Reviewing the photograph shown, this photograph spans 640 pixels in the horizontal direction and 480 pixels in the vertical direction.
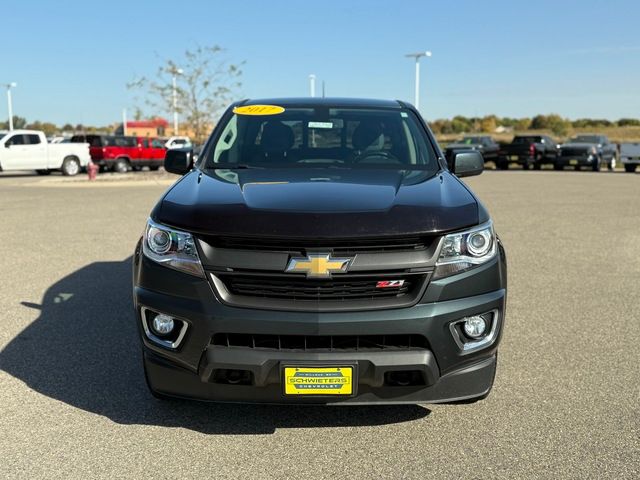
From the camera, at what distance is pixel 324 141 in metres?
4.70

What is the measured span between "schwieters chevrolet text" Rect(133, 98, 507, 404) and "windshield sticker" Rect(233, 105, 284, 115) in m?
1.74

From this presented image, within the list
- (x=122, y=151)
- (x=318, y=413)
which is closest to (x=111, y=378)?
(x=318, y=413)

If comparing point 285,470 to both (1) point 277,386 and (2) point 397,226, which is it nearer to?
(1) point 277,386

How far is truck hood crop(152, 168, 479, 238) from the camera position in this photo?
3.05m

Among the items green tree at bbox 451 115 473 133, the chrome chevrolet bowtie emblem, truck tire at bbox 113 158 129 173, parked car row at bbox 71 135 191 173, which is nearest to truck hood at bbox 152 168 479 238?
the chrome chevrolet bowtie emblem

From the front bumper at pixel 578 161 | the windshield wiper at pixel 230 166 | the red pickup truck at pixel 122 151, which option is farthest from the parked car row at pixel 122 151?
the windshield wiper at pixel 230 166

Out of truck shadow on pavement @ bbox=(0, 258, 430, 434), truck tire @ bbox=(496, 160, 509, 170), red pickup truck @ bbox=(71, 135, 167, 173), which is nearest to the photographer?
truck shadow on pavement @ bbox=(0, 258, 430, 434)

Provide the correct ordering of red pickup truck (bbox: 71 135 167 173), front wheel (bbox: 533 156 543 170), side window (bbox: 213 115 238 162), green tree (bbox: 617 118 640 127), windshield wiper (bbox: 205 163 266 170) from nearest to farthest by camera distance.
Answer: windshield wiper (bbox: 205 163 266 170) < side window (bbox: 213 115 238 162) < red pickup truck (bbox: 71 135 167 173) < front wheel (bbox: 533 156 543 170) < green tree (bbox: 617 118 640 127)

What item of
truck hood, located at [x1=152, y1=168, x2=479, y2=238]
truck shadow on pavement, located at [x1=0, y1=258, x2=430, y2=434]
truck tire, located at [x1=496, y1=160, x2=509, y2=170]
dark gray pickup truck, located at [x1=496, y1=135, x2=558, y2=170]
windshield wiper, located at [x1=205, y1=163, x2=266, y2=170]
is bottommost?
truck tire, located at [x1=496, y1=160, x2=509, y2=170]

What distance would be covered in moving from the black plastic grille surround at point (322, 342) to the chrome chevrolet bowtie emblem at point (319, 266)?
291 mm

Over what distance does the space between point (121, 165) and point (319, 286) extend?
29935mm

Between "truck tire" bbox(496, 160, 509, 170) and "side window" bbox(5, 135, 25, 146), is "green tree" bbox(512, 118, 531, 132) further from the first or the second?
"side window" bbox(5, 135, 25, 146)

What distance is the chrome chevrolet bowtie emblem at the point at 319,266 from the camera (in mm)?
3010

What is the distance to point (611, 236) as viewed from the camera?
10547mm
